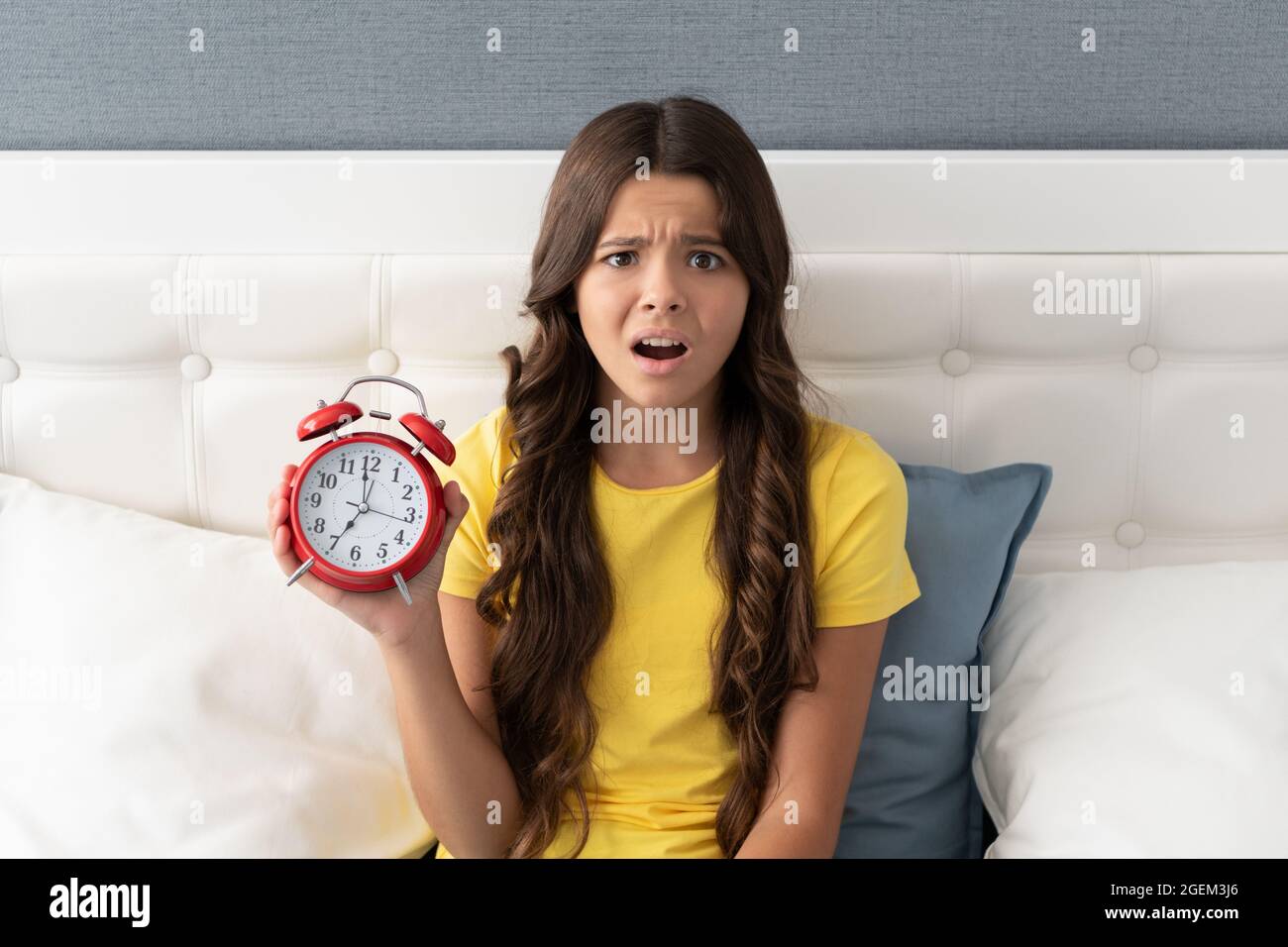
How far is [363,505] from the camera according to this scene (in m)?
0.97

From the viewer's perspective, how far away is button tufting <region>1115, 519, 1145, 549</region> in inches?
56.2

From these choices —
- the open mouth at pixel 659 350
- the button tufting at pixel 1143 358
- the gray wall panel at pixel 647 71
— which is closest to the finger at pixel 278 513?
the open mouth at pixel 659 350

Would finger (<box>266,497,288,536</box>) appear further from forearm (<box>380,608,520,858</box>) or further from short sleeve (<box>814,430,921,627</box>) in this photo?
short sleeve (<box>814,430,921,627</box>)

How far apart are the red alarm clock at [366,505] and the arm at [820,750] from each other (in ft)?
1.41

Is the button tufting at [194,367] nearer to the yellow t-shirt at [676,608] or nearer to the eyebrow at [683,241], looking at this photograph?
the yellow t-shirt at [676,608]

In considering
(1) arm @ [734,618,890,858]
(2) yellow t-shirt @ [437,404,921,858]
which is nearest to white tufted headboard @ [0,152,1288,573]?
(2) yellow t-shirt @ [437,404,921,858]

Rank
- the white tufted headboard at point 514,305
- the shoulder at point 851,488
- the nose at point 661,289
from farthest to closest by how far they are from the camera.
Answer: the white tufted headboard at point 514,305, the shoulder at point 851,488, the nose at point 661,289

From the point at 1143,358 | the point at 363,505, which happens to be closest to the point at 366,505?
the point at 363,505

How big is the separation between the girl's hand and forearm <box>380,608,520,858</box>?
0.07 feet

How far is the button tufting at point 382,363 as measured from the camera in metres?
1.38

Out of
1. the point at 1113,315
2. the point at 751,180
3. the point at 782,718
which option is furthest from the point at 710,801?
the point at 1113,315

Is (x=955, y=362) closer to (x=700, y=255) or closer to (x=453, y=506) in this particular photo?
A: (x=700, y=255)

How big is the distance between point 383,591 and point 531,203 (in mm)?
595
